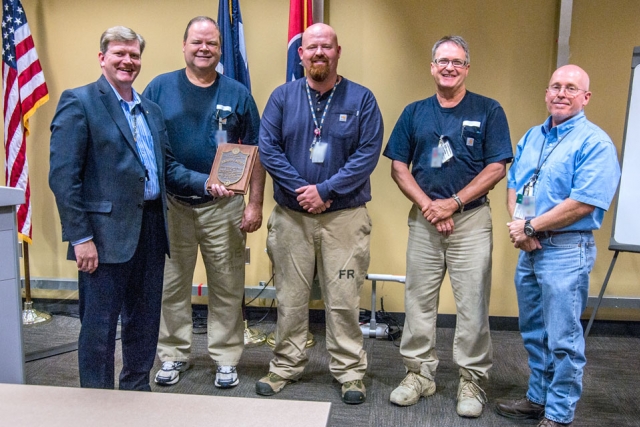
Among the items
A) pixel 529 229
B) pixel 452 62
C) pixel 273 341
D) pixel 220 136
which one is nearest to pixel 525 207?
pixel 529 229

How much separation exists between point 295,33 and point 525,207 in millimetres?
1842

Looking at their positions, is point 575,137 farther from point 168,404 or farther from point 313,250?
point 168,404

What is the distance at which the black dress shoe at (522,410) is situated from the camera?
2479 mm

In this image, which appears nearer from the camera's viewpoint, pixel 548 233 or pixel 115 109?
pixel 115 109

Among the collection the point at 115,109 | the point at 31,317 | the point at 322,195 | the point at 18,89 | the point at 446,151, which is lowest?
Answer: the point at 31,317

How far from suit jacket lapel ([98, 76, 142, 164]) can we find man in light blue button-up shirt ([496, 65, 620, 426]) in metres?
1.58

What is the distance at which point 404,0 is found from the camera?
11.8 ft

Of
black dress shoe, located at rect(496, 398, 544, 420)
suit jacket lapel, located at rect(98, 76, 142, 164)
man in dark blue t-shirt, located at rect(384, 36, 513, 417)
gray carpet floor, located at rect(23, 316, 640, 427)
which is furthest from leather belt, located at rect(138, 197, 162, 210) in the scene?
black dress shoe, located at rect(496, 398, 544, 420)

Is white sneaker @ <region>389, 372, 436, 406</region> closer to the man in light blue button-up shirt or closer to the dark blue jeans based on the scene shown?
the man in light blue button-up shirt

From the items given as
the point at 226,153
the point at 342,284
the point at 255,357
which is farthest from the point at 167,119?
the point at 255,357

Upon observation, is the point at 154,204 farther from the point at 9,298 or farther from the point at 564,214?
the point at 564,214

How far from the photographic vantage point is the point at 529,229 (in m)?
2.23

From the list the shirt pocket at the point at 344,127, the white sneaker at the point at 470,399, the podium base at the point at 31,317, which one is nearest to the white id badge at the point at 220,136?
the shirt pocket at the point at 344,127

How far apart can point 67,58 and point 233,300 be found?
2327mm
